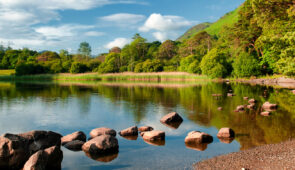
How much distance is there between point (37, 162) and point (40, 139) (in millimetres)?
3399

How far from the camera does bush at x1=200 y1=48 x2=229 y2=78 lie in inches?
2864

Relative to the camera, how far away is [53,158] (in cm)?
1003

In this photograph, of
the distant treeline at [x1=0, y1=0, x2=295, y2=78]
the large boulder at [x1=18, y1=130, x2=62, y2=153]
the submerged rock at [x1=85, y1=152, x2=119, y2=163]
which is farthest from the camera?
the distant treeline at [x1=0, y1=0, x2=295, y2=78]

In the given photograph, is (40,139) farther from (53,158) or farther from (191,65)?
(191,65)

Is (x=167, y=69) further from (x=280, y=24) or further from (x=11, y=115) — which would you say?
(x=11, y=115)

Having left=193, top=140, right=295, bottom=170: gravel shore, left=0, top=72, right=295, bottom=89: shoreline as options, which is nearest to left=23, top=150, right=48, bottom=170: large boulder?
left=193, top=140, right=295, bottom=170: gravel shore

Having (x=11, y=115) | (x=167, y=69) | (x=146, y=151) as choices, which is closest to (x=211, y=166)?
(x=146, y=151)

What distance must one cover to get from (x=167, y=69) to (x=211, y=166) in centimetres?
9199

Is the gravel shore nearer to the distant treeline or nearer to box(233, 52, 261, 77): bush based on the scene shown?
the distant treeline

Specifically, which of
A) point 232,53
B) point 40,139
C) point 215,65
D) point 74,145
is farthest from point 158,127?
point 232,53

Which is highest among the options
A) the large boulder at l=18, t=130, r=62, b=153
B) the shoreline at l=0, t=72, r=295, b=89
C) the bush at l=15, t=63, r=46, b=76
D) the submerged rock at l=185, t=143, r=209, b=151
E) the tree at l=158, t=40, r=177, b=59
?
the tree at l=158, t=40, r=177, b=59

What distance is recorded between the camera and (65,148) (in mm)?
12477

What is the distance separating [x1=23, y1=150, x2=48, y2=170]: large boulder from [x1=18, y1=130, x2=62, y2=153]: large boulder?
7.53 feet

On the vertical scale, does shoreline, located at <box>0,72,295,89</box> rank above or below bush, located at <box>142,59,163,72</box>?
below
